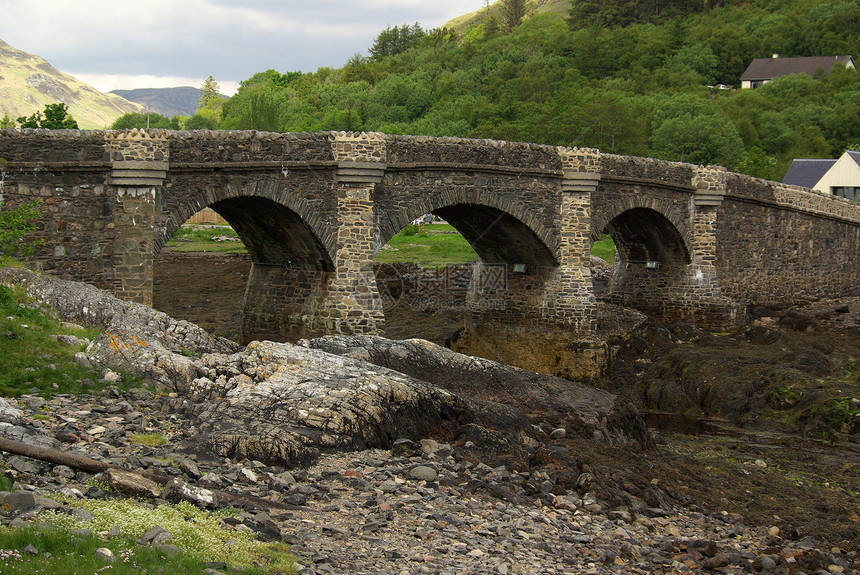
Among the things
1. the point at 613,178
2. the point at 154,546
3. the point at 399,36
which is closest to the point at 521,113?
the point at 613,178

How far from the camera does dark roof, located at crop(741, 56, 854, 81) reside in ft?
282

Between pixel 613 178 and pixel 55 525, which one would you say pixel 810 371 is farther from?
pixel 55 525

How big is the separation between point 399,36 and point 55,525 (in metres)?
107

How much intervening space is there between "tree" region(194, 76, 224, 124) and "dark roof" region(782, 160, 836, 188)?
63505 mm

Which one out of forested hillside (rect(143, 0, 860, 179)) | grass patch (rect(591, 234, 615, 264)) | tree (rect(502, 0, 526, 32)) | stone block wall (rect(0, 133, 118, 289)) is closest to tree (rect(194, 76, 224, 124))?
forested hillside (rect(143, 0, 860, 179))

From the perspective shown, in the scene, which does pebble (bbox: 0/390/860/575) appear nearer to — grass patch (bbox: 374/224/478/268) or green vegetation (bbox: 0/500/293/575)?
green vegetation (bbox: 0/500/293/575)

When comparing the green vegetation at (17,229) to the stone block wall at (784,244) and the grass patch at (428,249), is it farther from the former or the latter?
the stone block wall at (784,244)

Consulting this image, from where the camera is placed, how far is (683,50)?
289ft

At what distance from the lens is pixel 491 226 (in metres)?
24.0

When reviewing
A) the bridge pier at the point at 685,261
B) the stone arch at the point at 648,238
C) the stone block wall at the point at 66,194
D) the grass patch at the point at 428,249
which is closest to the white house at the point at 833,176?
the grass patch at the point at 428,249

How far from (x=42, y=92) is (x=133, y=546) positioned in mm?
112715

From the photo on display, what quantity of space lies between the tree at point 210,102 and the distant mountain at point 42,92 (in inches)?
383

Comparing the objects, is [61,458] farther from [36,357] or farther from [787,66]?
[787,66]

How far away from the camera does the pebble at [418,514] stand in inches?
301
